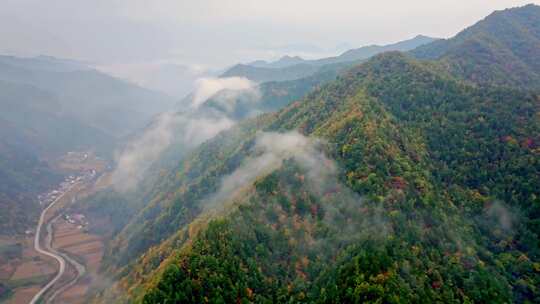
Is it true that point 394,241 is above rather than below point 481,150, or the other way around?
below

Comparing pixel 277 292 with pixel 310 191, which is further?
pixel 310 191

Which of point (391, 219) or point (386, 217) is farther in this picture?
point (386, 217)

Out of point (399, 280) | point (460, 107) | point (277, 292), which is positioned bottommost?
point (277, 292)

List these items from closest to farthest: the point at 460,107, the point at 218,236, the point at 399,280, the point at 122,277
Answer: the point at 399,280 < the point at 218,236 < the point at 460,107 < the point at 122,277

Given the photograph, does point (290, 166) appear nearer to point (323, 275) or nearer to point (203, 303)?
point (323, 275)

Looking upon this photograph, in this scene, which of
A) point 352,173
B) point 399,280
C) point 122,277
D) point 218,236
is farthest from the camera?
point 122,277

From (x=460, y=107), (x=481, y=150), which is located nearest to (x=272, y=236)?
(x=481, y=150)

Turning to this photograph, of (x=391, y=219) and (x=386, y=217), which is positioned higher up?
(x=386, y=217)
